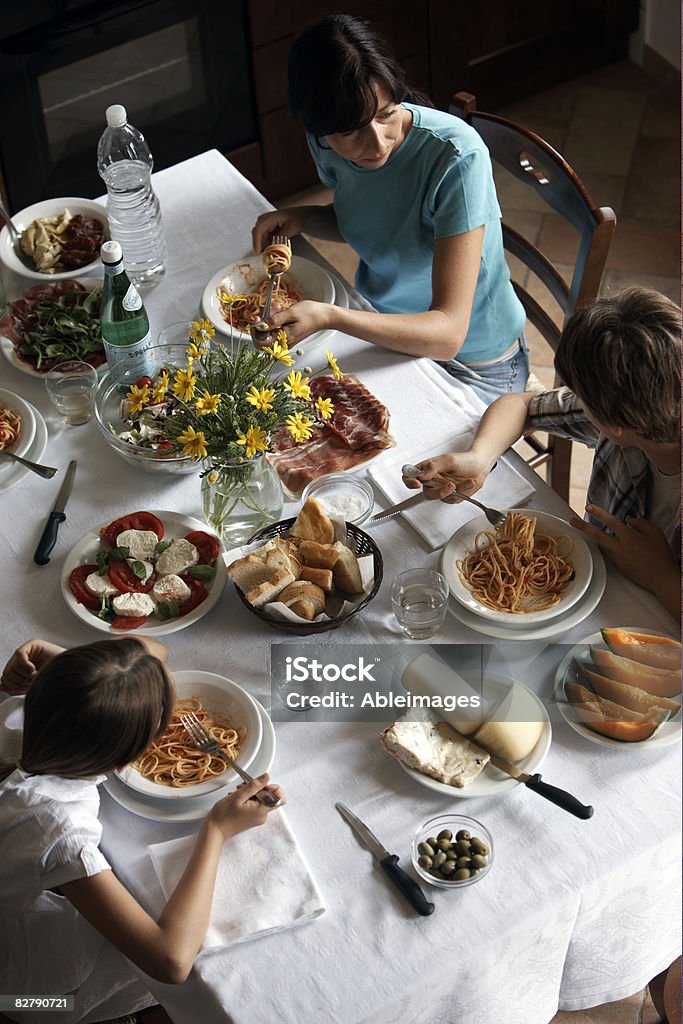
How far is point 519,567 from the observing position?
63.1 inches

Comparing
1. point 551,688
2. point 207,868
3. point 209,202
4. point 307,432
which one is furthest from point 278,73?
point 207,868

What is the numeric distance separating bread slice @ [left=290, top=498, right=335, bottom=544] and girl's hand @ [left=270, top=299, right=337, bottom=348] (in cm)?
39

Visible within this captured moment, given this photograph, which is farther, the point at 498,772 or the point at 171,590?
the point at 171,590

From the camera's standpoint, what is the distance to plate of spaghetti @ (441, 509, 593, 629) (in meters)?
1.57

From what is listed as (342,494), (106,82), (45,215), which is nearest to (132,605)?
(342,494)

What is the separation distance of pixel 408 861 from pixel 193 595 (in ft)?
1.74

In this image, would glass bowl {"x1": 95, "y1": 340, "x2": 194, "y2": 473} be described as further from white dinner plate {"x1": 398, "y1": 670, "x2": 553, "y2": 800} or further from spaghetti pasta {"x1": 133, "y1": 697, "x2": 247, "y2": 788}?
white dinner plate {"x1": 398, "y1": 670, "x2": 553, "y2": 800}

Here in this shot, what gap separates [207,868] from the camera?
1.29 m

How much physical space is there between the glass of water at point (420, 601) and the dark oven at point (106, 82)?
7.24ft

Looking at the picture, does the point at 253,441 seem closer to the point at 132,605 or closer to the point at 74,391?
the point at 132,605

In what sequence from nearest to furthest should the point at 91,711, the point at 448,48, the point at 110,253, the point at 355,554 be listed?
the point at 91,711 < the point at 355,554 < the point at 110,253 < the point at 448,48

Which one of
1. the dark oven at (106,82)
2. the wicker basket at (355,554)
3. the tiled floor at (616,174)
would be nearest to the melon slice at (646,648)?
the wicker basket at (355,554)

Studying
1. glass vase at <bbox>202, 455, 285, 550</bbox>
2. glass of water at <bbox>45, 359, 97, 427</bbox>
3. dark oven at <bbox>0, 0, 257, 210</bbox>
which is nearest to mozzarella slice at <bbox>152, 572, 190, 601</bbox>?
glass vase at <bbox>202, 455, 285, 550</bbox>

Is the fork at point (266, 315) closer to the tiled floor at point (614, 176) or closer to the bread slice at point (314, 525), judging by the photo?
the bread slice at point (314, 525)
